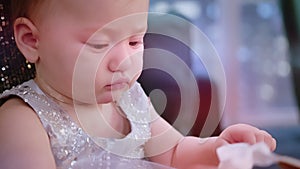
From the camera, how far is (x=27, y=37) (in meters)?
0.55

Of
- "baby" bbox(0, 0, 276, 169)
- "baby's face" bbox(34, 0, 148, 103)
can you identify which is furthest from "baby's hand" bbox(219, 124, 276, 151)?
"baby's face" bbox(34, 0, 148, 103)

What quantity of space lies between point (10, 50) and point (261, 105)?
2.35 meters

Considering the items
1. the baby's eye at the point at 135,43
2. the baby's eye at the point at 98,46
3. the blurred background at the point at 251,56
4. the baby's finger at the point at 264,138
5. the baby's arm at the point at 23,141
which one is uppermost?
Result: the baby's eye at the point at 98,46

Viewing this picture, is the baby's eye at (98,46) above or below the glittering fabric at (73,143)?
above

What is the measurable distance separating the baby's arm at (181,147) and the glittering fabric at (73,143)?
0.04 metres

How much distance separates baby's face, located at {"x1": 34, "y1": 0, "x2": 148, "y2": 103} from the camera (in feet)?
1.68

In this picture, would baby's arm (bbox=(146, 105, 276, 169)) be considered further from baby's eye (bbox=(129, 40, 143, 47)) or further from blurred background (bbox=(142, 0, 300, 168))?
blurred background (bbox=(142, 0, 300, 168))

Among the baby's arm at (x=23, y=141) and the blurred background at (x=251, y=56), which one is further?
the blurred background at (x=251, y=56)

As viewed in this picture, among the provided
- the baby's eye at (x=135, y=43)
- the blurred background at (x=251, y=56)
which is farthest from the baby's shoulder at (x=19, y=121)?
the blurred background at (x=251, y=56)

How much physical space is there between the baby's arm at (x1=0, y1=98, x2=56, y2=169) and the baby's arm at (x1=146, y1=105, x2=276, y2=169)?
0.15 m

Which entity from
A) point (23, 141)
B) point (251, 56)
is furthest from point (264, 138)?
point (251, 56)

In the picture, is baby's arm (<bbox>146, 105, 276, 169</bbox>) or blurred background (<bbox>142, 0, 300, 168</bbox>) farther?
blurred background (<bbox>142, 0, 300, 168</bbox>)

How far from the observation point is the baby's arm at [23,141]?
508 mm

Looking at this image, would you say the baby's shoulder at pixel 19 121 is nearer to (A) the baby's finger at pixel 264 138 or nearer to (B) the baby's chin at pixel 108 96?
(B) the baby's chin at pixel 108 96
